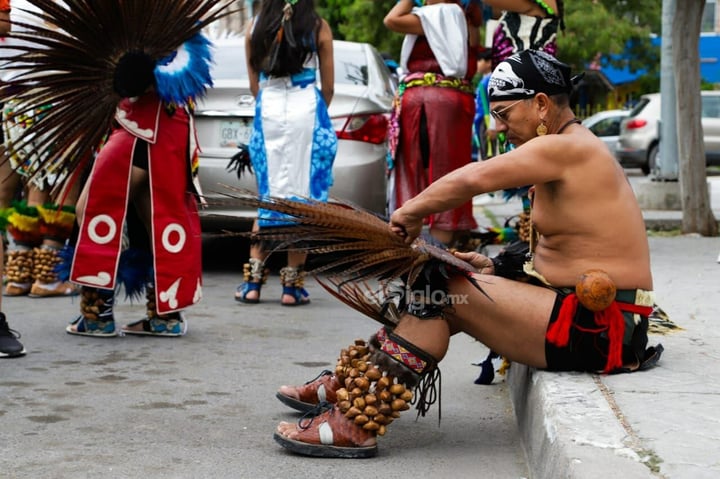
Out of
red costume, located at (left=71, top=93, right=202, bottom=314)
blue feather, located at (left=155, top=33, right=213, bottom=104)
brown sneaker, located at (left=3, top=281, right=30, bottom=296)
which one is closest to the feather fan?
blue feather, located at (left=155, top=33, right=213, bottom=104)

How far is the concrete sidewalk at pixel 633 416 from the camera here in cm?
289

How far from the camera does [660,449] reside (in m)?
2.99

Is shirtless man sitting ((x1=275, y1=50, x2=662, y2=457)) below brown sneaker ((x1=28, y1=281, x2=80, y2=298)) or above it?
above

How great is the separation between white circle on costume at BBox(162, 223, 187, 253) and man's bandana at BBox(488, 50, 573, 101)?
7.07 ft

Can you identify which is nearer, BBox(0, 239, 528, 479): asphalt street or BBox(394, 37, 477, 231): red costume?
BBox(0, 239, 528, 479): asphalt street

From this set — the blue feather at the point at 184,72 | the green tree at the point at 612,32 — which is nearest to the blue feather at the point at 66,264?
the blue feather at the point at 184,72

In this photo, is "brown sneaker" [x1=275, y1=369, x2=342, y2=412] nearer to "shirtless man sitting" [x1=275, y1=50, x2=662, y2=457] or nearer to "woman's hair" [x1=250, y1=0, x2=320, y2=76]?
"shirtless man sitting" [x1=275, y1=50, x2=662, y2=457]

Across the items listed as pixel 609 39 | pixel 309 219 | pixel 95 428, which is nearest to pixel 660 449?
pixel 309 219

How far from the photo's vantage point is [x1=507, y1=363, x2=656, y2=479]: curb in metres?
2.88

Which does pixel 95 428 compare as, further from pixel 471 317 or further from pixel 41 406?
pixel 471 317

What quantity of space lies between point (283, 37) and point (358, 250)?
10.4ft

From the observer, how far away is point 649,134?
2498 cm

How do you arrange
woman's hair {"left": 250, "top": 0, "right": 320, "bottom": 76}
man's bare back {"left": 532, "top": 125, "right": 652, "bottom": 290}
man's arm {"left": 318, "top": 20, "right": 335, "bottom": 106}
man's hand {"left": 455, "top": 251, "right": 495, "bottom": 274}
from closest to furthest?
man's bare back {"left": 532, "top": 125, "right": 652, "bottom": 290} → man's hand {"left": 455, "top": 251, "right": 495, "bottom": 274} → woman's hair {"left": 250, "top": 0, "right": 320, "bottom": 76} → man's arm {"left": 318, "top": 20, "right": 335, "bottom": 106}

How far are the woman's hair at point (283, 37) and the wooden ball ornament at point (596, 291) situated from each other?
331 centimetres
